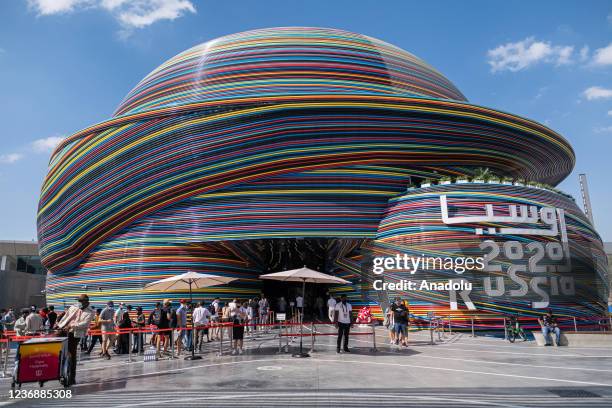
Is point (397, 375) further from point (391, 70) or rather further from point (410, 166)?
point (391, 70)

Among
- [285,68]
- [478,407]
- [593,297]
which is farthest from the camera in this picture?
[285,68]

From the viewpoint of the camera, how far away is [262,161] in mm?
23406

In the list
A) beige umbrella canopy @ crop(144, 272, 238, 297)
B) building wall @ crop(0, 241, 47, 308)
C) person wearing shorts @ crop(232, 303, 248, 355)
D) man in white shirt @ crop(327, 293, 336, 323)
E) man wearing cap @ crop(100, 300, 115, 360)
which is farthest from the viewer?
building wall @ crop(0, 241, 47, 308)

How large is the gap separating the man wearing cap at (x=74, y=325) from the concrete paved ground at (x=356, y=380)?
1.73 feet

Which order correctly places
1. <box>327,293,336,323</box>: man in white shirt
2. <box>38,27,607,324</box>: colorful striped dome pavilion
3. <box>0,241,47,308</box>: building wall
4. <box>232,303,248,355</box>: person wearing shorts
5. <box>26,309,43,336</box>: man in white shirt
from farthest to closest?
<box>0,241,47,308</box>: building wall < <box>38,27,607,324</box>: colorful striped dome pavilion < <box>327,293,336,323</box>: man in white shirt < <box>26,309,43,336</box>: man in white shirt < <box>232,303,248,355</box>: person wearing shorts

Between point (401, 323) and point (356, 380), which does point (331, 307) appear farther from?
point (356, 380)

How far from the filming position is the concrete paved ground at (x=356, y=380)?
7.35 meters

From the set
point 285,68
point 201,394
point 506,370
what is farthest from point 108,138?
point 506,370

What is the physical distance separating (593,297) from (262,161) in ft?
56.8

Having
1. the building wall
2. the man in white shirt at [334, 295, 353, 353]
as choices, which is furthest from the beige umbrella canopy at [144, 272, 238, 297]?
the building wall

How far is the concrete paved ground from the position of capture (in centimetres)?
735

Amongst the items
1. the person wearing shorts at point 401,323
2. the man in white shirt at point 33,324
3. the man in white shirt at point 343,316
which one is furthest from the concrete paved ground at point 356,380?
the man in white shirt at point 33,324

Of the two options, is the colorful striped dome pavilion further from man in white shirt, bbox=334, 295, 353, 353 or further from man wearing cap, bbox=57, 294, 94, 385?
man wearing cap, bbox=57, 294, 94, 385

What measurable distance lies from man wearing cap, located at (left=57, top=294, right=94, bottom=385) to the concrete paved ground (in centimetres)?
53
